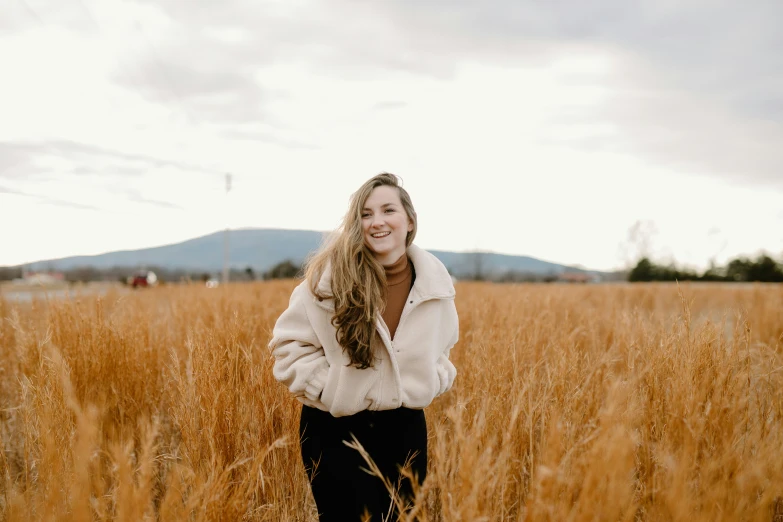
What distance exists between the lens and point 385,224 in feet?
6.38

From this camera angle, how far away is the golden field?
1253mm

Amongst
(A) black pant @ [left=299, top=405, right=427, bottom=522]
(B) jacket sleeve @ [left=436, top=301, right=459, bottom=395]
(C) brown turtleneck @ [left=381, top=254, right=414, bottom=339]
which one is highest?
(C) brown turtleneck @ [left=381, top=254, right=414, bottom=339]

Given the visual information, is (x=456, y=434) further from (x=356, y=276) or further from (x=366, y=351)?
(x=356, y=276)

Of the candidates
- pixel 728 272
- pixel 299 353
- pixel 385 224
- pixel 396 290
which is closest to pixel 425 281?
pixel 396 290

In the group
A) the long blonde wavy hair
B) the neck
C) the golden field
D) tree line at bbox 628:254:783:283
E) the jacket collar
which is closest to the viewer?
the golden field

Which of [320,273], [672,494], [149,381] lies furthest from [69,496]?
[672,494]

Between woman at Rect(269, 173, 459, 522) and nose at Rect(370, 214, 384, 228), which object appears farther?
nose at Rect(370, 214, 384, 228)

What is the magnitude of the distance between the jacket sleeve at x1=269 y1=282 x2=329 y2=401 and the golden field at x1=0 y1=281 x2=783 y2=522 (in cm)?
30

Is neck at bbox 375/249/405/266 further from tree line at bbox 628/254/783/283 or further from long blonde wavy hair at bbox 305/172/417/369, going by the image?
tree line at bbox 628/254/783/283

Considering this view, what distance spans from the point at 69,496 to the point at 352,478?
3.34 feet

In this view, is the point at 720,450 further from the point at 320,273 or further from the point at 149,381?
the point at 149,381

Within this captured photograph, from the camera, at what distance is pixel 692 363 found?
6.74ft

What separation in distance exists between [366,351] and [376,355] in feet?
0.38

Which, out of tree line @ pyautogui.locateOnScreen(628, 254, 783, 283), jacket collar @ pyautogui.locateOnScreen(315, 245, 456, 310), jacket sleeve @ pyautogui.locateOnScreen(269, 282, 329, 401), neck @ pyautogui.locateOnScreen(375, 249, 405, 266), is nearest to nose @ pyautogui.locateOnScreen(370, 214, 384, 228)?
neck @ pyautogui.locateOnScreen(375, 249, 405, 266)
